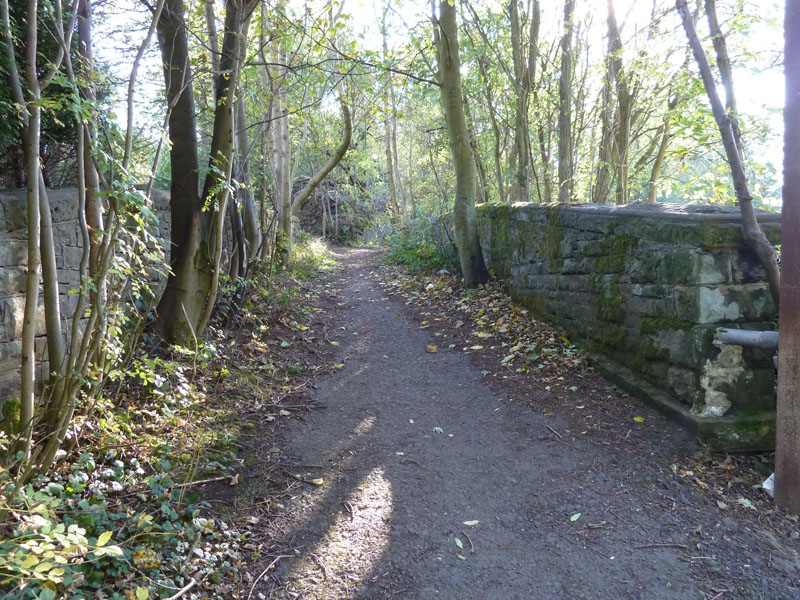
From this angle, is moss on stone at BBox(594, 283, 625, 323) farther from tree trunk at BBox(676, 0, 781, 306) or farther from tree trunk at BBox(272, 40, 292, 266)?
tree trunk at BBox(272, 40, 292, 266)

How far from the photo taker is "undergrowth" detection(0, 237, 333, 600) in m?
2.20

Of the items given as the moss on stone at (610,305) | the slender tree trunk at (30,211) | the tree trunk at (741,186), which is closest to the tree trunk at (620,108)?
the moss on stone at (610,305)

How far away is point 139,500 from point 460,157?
735 cm

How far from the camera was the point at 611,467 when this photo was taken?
363 centimetres

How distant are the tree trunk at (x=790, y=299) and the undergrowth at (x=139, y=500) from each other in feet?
11.0

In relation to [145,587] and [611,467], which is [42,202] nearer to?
[145,587]

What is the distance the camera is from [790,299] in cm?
308

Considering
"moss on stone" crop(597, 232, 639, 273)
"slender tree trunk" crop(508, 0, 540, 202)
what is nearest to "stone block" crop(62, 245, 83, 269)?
"moss on stone" crop(597, 232, 639, 273)

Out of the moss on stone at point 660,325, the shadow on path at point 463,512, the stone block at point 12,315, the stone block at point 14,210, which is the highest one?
the stone block at point 14,210

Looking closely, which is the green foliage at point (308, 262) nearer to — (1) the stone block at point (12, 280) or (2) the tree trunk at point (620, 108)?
(2) the tree trunk at point (620, 108)

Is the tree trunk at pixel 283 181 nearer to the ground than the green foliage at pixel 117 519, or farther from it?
farther from it

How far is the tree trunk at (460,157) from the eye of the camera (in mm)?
8477

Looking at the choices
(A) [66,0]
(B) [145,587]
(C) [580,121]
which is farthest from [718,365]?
(C) [580,121]

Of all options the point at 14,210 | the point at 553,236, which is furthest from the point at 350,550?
the point at 553,236
